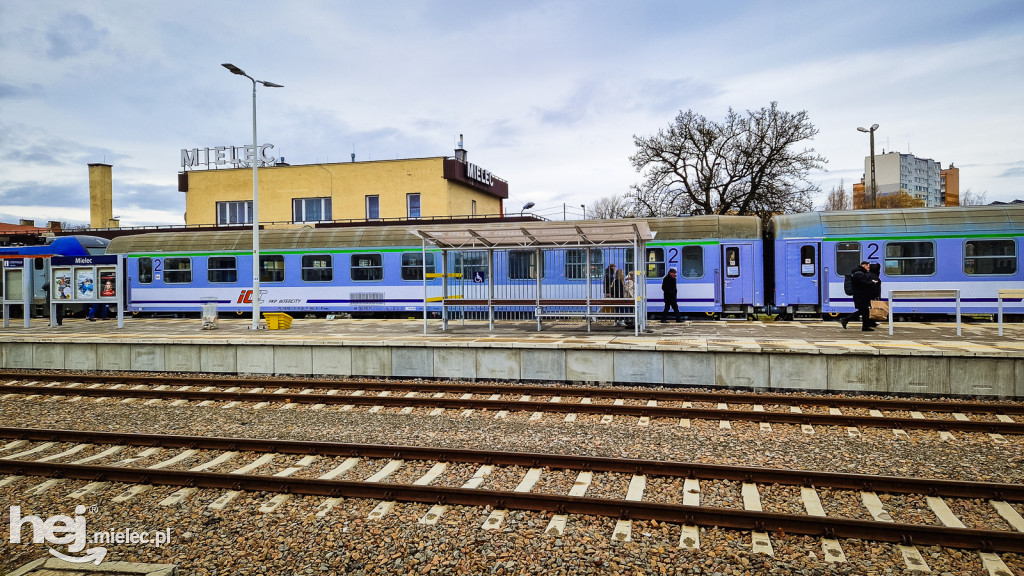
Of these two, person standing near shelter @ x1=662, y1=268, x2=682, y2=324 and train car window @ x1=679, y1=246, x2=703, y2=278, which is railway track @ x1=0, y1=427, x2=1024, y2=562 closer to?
person standing near shelter @ x1=662, y1=268, x2=682, y2=324

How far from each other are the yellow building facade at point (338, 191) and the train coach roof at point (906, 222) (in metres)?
22.1

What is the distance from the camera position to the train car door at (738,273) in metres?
19.0

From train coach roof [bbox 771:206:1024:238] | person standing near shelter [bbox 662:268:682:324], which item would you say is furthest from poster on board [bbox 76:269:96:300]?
train coach roof [bbox 771:206:1024:238]

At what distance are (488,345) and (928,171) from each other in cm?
13607

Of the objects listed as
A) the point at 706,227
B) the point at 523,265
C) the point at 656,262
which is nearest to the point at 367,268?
the point at 523,265

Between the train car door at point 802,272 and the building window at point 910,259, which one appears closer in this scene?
the building window at point 910,259

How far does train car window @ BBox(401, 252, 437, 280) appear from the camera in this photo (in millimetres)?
21453

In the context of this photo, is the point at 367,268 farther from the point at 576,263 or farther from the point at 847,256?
the point at 847,256

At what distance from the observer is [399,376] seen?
512 inches

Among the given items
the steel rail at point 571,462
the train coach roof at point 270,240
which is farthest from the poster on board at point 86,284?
the steel rail at point 571,462

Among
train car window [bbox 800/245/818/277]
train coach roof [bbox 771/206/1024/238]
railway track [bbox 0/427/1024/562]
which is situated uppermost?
train coach roof [bbox 771/206/1024/238]

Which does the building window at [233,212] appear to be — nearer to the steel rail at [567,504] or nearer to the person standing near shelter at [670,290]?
the person standing near shelter at [670,290]

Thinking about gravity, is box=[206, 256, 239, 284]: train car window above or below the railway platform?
above

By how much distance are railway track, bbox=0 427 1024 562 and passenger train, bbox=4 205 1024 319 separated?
24.9 feet
